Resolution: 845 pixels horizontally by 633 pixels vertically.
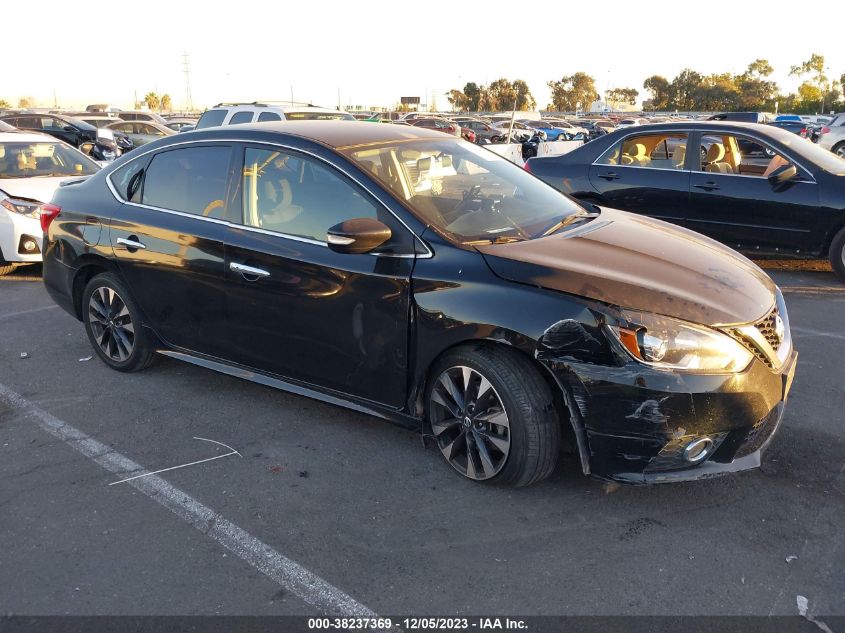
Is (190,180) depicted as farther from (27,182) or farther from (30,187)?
(27,182)

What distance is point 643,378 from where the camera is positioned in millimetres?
2977

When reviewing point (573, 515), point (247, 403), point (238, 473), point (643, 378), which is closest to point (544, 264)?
point (643, 378)

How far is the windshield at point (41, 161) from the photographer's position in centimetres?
855

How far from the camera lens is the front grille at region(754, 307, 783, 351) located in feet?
10.8

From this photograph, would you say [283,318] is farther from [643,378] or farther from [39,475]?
[643,378]

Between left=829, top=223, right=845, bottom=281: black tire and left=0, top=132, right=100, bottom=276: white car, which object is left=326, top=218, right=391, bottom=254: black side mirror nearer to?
left=0, top=132, right=100, bottom=276: white car

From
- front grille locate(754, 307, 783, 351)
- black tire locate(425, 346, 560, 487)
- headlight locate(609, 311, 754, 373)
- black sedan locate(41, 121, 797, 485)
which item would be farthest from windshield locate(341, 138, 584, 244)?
front grille locate(754, 307, 783, 351)

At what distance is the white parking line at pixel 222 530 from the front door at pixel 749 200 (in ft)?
19.8

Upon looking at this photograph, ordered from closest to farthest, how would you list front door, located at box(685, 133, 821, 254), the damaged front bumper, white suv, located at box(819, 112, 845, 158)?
the damaged front bumper
front door, located at box(685, 133, 821, 254)
white suv, located at box(819, 112, 845, 158)

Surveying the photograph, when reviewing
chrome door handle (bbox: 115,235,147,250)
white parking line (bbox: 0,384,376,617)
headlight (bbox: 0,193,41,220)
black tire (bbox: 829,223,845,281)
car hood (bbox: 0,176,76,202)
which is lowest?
white parking line (bbox: 0,384,376,617)

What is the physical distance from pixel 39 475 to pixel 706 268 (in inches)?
137

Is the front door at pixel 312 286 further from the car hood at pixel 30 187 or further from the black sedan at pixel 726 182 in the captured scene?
the black sedan at pixel 726 182

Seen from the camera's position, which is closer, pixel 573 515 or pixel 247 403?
pixel 573 515

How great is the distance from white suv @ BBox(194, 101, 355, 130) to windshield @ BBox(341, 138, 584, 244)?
7759 millimetres
